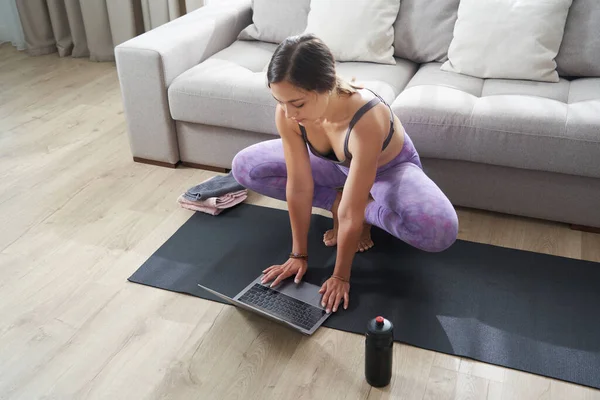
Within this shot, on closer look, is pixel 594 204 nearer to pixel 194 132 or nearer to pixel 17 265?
pixel 194 132

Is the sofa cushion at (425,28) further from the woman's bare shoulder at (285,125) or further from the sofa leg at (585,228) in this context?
the woman's bare shoulder at (285,125)

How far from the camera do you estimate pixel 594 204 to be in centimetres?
227

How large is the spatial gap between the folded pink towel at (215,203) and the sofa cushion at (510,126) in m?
0.70

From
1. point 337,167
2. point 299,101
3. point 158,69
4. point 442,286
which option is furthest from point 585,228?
point 158,69

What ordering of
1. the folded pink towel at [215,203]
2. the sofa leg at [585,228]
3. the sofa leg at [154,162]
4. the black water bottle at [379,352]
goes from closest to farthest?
the black water bottle at [379,352]
the sofa leg at [585,228]
the folded pink towel at [215,203]
the sofa leg at [154,162]

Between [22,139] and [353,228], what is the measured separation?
80.6 inches

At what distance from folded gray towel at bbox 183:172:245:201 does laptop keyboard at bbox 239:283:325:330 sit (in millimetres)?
561

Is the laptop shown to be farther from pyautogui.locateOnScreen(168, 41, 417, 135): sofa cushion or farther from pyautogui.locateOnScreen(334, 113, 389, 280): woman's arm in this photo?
pyautogui.locateOnScreen(168, 41, 417, 135): sofa cushion

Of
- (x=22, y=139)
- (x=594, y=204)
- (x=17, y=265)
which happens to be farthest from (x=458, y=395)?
(x=22, y=139)

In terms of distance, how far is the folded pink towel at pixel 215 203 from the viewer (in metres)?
2.46

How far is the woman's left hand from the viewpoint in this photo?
195cm

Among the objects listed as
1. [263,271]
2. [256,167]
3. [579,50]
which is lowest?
[263,271]

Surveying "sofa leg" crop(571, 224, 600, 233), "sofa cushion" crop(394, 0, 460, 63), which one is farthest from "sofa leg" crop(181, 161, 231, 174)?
"sofa leg" crop(571, 224, 600, 233)

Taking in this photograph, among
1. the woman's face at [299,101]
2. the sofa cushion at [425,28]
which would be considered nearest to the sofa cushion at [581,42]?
the sofa cushion at [425,28]
